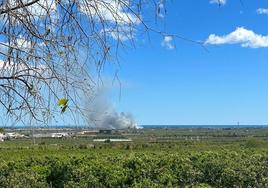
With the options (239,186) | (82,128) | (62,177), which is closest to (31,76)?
(82,128)

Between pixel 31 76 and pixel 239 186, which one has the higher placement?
pixel 31 76

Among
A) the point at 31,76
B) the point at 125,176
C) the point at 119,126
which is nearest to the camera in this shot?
the point at 31,76

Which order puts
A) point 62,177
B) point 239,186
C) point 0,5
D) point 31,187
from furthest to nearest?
1. point 62,177
2. point 239,186
3. point 31,187
4. point 0,5

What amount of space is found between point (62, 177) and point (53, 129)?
15.4m

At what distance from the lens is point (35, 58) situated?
211 cm

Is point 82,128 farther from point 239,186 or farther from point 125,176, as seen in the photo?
point 125,176

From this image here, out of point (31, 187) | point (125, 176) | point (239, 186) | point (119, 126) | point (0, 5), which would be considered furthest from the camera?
point (125, 176)

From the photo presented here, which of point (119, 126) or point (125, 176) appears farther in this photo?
point (125, 176)

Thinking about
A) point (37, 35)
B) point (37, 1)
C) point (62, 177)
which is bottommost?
point (62, 177)

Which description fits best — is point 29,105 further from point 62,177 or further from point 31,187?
point 62,177

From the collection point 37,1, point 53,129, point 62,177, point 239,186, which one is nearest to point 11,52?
point 37,1

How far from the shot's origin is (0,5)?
2.03 metres

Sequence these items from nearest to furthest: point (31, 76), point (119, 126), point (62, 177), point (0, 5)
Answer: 1. point (0, 5)
2. point (31, 76)
3. point (119, 126)
4. point (62, 177)

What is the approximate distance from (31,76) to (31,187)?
7.91m
